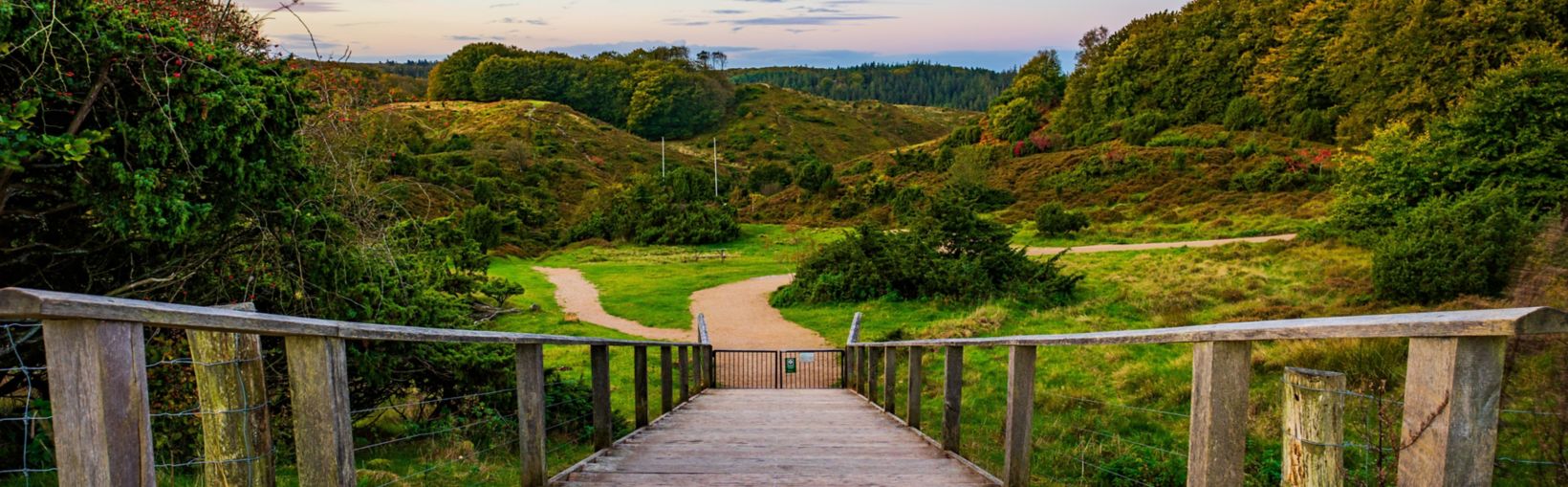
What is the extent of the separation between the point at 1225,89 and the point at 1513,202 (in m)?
39.5

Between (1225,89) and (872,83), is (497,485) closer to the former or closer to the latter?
(1225,89)

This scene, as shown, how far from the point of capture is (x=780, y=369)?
549 inches

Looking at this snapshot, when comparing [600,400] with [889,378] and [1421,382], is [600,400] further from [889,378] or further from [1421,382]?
[1421,382]

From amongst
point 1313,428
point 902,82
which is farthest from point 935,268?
point 902,82

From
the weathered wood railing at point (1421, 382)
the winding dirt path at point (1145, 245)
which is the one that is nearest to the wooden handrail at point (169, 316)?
the weathered wood railing at point (1421, 382)

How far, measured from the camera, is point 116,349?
1552 mm

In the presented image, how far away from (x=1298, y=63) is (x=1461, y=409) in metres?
53.7

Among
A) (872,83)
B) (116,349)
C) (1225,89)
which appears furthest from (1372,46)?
(872,83)

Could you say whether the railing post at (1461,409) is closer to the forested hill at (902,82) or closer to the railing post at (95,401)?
the railing post at (95,401)

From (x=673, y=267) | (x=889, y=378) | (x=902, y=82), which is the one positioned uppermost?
(x=902, y=82)

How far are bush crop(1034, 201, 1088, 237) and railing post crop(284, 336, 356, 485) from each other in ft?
105

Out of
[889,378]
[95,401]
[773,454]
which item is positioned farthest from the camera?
[889,378]

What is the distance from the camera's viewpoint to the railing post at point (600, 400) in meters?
4.79

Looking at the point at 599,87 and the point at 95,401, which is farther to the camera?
the point at 599,87
